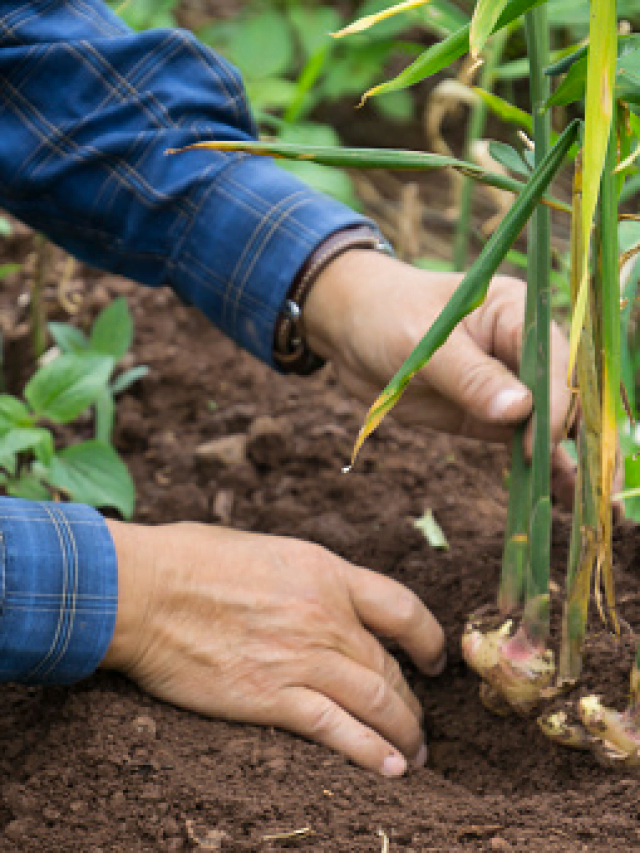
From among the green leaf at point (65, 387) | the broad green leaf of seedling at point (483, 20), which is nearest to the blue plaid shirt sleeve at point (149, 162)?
the green leaf at point (65, 387)

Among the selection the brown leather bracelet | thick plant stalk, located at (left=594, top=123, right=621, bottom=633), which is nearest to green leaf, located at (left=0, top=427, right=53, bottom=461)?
the brown leather bracelet

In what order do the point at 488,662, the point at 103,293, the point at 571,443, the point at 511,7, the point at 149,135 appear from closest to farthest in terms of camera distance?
1. the point at 511,7
2. the point at 488,662
3. the point at 571,443
4. the point at 149,135
5. the point at 103,293

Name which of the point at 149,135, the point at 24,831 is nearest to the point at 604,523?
the point at 24,831

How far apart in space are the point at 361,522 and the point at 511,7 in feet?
2.50

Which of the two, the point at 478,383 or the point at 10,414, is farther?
the point at 10,414

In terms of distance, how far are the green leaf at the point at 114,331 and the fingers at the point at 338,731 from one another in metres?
0.64

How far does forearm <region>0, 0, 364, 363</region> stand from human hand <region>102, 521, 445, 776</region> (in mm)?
321

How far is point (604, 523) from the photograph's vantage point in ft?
2.47

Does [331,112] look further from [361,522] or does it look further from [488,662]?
[488,662]

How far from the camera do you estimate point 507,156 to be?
82 centimetres

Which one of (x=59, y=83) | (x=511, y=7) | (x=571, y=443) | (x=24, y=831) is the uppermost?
(x=511, y=7)

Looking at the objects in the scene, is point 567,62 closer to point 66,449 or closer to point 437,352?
point 437,352

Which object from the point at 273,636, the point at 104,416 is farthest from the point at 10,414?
the point at 273,636

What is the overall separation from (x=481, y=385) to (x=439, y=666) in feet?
1.01
